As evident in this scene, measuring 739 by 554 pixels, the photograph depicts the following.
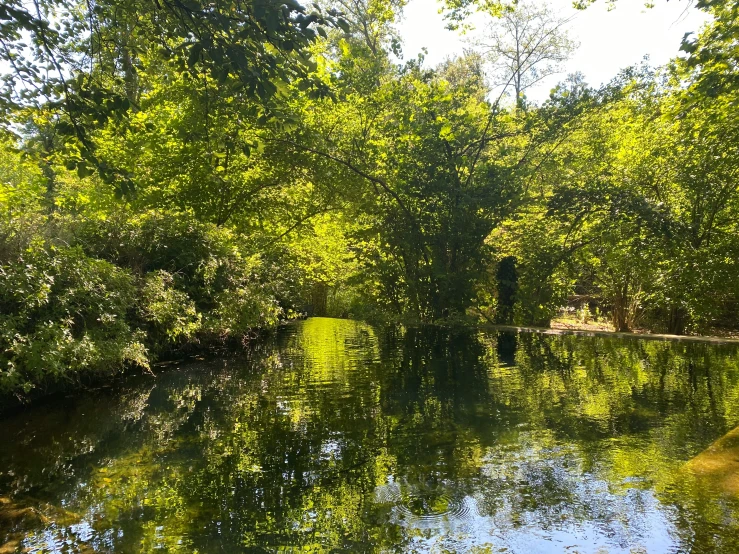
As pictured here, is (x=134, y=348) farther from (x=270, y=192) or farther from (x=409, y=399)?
(x=270, y=192)

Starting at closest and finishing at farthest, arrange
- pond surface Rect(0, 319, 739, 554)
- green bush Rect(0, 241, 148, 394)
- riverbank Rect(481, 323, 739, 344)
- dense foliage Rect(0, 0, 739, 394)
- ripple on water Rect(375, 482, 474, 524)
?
1. pond surface Rect(0, 319, 739, 554)
2. ripple on water Rect(375, 482, 474, 524)
3. green bush Rect(0, 241, 148, 394)
4. dense foliage Rect(0, 0, 739, 394)
5. riverbank Rect(481, 323, 739, 344)

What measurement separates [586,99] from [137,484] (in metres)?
12.5

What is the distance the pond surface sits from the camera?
2.79 meters

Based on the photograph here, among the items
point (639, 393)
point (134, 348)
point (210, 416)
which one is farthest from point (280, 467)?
point (639, 393)

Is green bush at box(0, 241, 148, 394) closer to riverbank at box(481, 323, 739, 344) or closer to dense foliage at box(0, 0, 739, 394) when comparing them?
dense foliage at box(0, 0, 739, 394)

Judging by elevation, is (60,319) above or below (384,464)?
above

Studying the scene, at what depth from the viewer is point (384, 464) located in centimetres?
386

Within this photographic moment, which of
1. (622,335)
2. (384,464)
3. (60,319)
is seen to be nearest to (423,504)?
(384,464)

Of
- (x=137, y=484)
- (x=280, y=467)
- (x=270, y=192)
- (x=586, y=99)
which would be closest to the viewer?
(x=137, y=484)

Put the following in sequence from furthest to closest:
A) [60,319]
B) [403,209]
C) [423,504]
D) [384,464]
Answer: [403,209]
[60,319]
[384,464]
[423,504]

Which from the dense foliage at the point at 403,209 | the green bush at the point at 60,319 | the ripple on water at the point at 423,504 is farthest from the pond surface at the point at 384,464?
the dense foliage at the point at 403,209

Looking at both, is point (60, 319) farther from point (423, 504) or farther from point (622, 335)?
point (622, 335)

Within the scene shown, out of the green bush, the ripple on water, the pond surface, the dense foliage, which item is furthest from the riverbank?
the green bush

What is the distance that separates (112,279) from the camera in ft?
22.9
